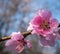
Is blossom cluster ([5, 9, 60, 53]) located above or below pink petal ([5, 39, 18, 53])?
above

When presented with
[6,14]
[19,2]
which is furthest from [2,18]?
[19,2]

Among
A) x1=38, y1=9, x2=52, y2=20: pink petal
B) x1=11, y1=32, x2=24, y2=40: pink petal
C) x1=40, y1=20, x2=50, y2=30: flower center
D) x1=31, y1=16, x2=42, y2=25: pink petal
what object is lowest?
x1=11, y1=32, x2=24, y2=40: pink petal

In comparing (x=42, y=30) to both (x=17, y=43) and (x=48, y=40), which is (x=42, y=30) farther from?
(x=17, y=43)

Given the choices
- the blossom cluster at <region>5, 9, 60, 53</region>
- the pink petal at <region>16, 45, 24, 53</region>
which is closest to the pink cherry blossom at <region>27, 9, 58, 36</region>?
the blossom cluster at <region>5, 9, 60, 53</region>

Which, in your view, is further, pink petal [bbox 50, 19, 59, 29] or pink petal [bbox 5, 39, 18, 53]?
pink petal [bbox 5, 39, 18, 53]

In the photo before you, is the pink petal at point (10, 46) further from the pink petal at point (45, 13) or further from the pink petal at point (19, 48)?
the pink petal at point (45, 13)

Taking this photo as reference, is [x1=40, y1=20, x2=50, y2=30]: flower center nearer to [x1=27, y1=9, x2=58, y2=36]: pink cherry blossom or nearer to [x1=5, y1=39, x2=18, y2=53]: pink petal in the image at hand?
[x1=27, y1=9, x2=58, y2=36]: pink cherry blossom

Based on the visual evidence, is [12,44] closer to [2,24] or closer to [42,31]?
[42,31]
